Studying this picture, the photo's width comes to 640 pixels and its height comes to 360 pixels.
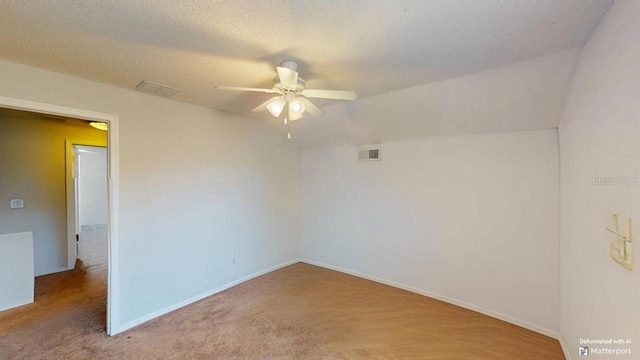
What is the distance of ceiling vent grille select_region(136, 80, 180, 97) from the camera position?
235cm

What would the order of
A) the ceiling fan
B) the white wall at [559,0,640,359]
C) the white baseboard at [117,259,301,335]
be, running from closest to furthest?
the white wall at [559,0,640,359], the ceiling fan, the white baseboard at [117,259,301,335]

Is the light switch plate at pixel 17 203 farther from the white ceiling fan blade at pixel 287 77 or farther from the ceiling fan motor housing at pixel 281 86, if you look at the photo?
the white ceiling fan blade at pixel 287 77

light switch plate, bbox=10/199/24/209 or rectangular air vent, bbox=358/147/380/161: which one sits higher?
rectangular air vent, bbox=358/147/380/161

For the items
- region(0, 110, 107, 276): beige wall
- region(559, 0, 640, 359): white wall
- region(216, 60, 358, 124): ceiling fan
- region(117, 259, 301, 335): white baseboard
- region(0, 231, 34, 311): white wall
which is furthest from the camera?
region(0, 110, 107, 276): beige wall

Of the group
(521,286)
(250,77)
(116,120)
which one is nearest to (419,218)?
(521,286)

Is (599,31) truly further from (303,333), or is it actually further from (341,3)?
(303,333)

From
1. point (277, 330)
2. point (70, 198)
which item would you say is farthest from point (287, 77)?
point (70, 198)

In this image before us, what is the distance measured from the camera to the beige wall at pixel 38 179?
3479 mm

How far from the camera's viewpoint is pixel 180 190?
289 cm

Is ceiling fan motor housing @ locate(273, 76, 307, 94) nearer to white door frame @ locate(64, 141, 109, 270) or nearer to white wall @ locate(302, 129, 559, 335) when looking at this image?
white wall @ locate(302, 129, 559, 335)

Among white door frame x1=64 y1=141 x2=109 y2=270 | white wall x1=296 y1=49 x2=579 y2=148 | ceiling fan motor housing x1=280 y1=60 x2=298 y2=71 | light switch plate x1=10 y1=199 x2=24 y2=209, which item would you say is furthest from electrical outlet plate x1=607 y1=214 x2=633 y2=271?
light switch plate x1=10 y1=199 x2=24 y2=209

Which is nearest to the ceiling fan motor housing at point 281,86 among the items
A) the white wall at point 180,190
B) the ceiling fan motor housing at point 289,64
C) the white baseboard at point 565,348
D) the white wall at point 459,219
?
the ceiling fan motor housing at point 289,64

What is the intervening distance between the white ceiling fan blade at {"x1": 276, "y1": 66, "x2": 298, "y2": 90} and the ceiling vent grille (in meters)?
1.42

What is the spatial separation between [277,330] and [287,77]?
2.34 meters
